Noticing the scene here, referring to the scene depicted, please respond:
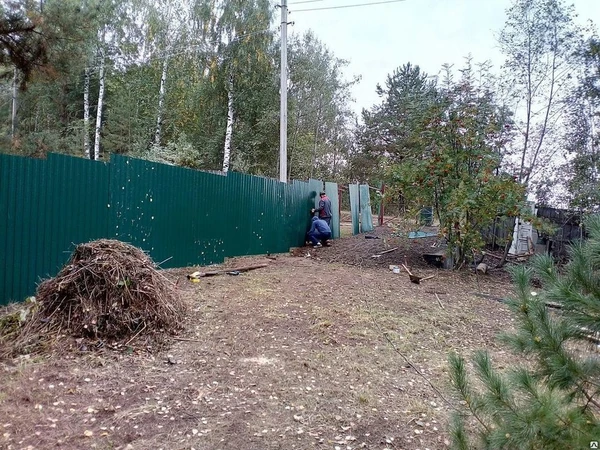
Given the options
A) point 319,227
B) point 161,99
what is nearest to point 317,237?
point 319,227

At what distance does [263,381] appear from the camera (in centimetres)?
285

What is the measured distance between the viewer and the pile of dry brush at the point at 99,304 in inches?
130

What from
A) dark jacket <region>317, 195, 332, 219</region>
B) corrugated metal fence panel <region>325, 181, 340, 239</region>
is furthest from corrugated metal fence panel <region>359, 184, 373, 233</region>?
dark jacket <region>317, 195, 332, 219</region>

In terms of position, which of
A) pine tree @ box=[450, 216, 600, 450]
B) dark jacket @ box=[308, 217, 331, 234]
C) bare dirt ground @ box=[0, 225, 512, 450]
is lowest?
bare dirt ground @ box=[0, 225, 512, 450]

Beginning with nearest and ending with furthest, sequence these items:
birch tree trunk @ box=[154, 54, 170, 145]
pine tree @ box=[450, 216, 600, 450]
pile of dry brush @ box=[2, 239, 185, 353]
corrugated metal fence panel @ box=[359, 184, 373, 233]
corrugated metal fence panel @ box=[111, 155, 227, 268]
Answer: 1. pine tree @ box=[450, 216, 600, 450]
2. pile of dry brush @ box=[2, 239, 185, 353]
3. corrugated metal fence panel @ box=[111, 155, 227, 268]
4. corrugated metal fence panel @ box=[359, 184, 373, 233]
5. birch tree trunk @ box=[154, 54, 170, 145]

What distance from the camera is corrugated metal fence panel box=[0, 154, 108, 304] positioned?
3959mm

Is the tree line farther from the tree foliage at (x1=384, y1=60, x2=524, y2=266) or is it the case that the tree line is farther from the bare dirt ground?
the bare dirt ground

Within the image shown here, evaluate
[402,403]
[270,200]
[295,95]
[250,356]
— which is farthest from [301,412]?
[295,95]

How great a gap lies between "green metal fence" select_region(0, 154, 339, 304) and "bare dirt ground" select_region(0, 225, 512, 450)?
1452 millimetres

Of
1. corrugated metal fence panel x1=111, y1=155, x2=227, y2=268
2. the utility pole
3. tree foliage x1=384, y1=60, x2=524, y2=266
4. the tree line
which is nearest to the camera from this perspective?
corrugated metal fence panel x1=111, y1=155, x2=227, y2=268

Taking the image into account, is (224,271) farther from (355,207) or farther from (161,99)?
(161,99)

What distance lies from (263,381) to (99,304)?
1.70 meters

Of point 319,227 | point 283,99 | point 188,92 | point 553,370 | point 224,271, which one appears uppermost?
point 188,92

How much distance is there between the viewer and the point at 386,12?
11.1 meters
